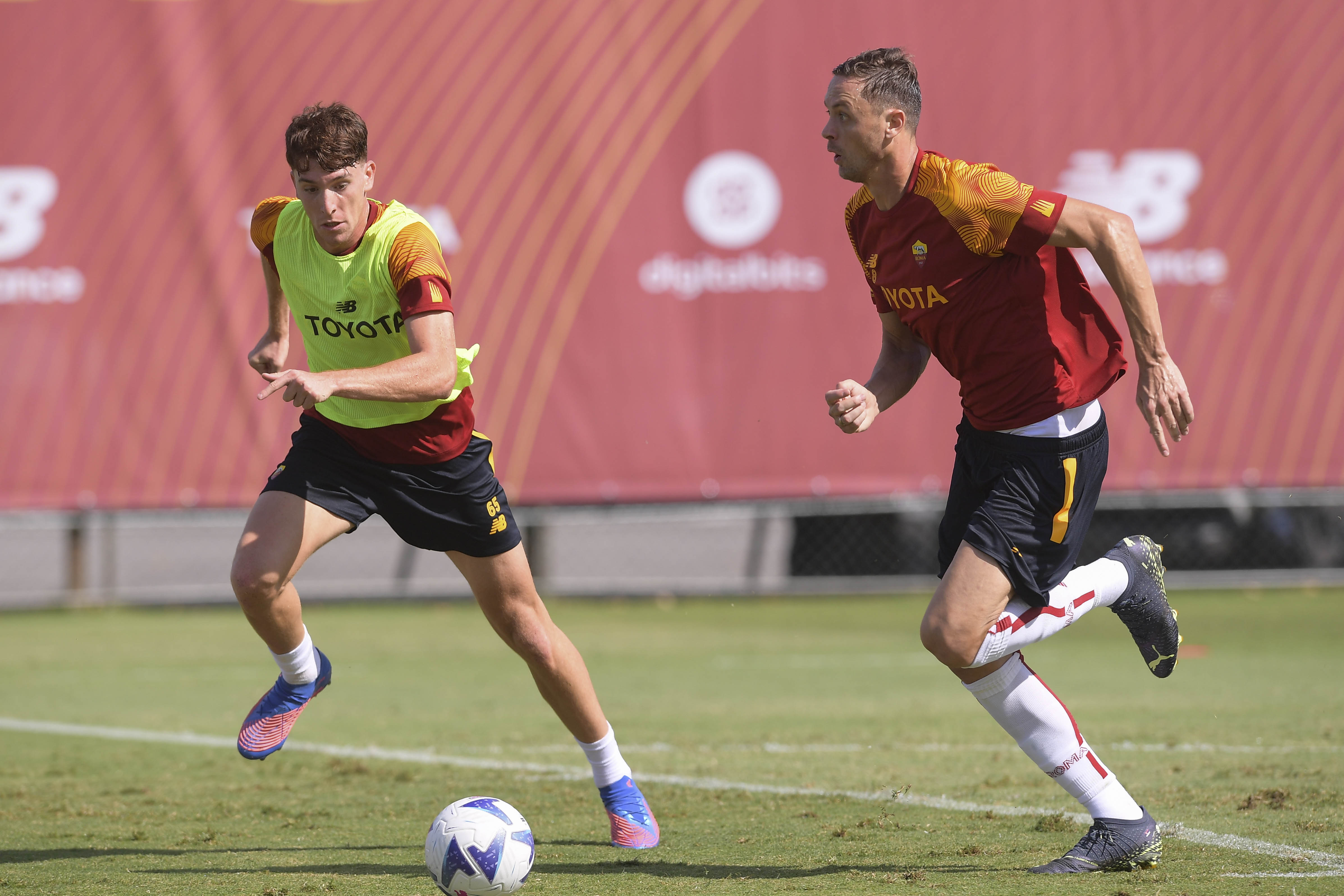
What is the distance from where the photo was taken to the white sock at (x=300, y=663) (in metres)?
5.57

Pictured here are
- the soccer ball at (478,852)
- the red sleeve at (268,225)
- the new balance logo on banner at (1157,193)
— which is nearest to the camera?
the soccer ball at (478,852)

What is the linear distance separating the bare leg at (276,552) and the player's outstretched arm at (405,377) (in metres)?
0.54

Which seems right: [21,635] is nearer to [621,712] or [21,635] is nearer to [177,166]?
[177,166]

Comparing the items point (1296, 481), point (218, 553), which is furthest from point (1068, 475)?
point (218, 553)

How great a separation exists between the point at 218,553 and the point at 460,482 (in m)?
12.3

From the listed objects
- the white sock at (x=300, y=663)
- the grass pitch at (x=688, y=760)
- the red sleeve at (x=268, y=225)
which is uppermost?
the red sleeve at (x=268, y=225)

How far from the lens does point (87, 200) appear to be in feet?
46.0

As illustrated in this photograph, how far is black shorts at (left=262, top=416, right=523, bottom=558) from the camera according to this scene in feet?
17.4

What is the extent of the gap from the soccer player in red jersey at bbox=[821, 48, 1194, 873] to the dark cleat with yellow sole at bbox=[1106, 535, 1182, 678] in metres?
0.03

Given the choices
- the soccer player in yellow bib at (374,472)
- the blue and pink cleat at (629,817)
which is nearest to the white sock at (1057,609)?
the blue and pink cleat at (629,817)

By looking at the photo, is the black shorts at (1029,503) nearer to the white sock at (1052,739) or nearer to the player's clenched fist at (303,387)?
the white sock at (1052,739)

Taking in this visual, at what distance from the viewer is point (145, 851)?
5.29 m

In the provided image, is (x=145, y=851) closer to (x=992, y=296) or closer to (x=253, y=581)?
(x=253, y=581)

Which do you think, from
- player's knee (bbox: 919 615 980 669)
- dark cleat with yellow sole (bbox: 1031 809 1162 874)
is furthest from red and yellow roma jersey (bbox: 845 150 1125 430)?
dark cleat with yellow sole (bbox: 1031 809 1162 874)
